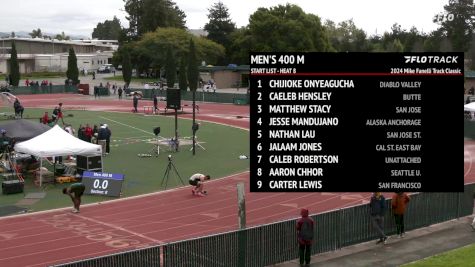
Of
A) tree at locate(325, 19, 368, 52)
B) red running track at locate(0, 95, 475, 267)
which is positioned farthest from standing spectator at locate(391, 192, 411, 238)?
tree at locate(325, 19, 368, 52)

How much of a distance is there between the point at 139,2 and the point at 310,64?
112398mm

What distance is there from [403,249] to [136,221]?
804 centimetres

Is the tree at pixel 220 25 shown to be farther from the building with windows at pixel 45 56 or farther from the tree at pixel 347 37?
the building with windows at pixel 45 56

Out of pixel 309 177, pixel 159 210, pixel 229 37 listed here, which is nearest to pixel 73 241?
pixel 159 210

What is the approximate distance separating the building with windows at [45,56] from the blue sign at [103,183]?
97591 mm

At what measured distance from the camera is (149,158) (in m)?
32.2

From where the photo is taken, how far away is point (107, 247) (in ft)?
55.9

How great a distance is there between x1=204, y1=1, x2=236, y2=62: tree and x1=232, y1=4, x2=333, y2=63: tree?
23949 millimetres

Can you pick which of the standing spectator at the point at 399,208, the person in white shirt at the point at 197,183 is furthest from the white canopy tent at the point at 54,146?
the standing spectator at the point at 399,208

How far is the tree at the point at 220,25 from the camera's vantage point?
115 meters

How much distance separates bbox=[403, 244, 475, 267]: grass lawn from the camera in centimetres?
1466

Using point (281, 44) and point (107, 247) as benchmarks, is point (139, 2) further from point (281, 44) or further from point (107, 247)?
point (107, 247)

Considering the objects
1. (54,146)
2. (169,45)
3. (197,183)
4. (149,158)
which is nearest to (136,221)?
(197,183)

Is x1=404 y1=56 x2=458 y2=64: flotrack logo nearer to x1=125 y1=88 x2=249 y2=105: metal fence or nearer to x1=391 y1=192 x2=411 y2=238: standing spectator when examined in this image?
x1=391 y1=192 x2=411 y2=238: standing spectator
